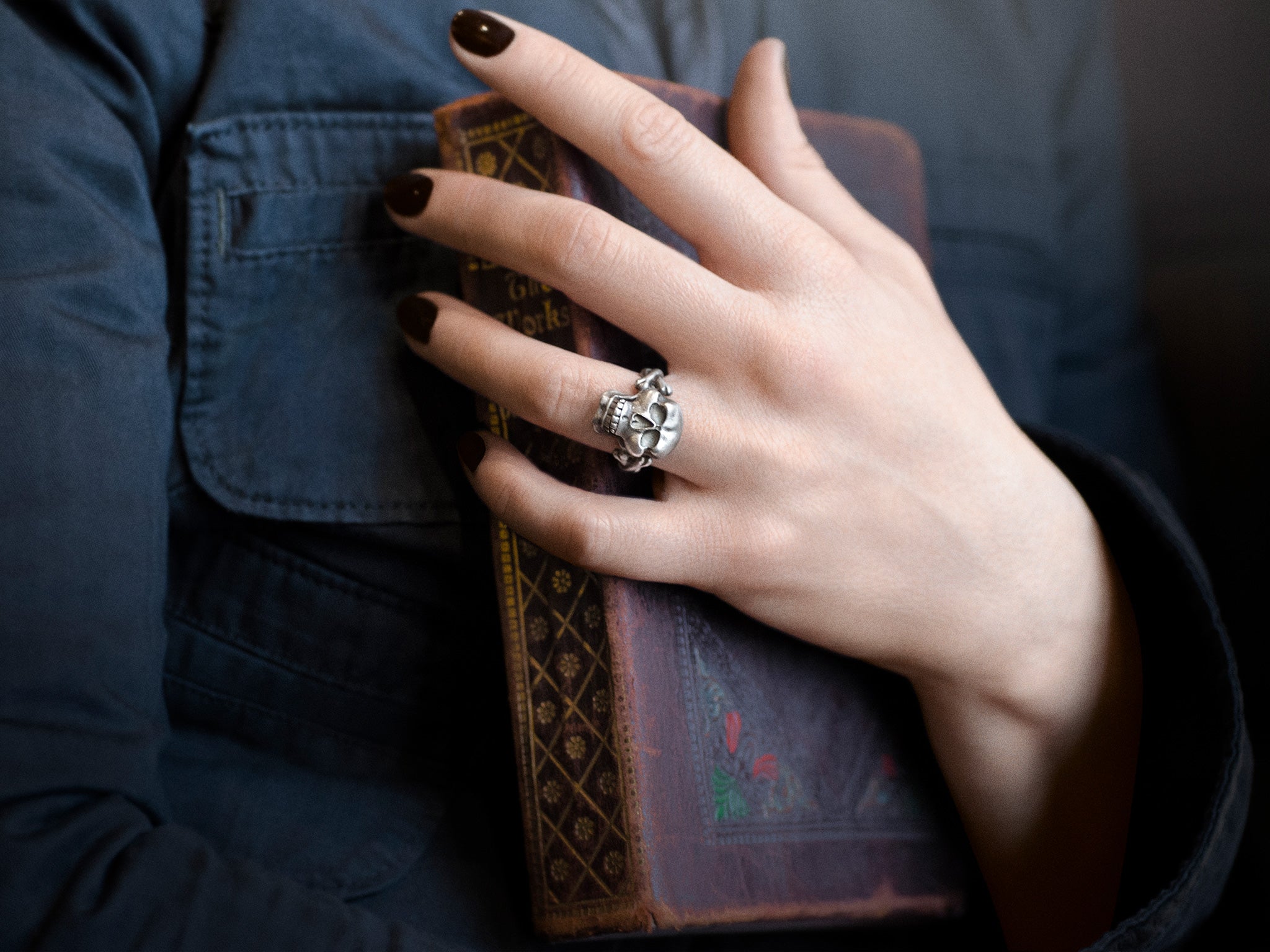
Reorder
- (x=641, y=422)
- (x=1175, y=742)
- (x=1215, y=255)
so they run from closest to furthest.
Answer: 1. (x=641, y=422)
2. (x=1175, y=742)
3. (x=1215, y=255)

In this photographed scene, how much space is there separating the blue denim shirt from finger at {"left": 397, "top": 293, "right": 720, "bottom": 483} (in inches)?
3.0

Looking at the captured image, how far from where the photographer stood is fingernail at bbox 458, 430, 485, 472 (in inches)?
22.3

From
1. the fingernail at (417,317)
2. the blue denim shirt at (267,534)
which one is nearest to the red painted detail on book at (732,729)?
the blue denim shirt at (267,534)

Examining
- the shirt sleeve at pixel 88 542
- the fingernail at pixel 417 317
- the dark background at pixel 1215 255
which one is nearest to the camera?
the shirt sleeve at pixel 88 542

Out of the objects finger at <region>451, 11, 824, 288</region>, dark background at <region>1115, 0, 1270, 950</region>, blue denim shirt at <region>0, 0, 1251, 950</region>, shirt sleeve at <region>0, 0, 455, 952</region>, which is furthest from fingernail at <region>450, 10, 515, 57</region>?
dark background at <region>1115, 0, 1270, 950</region>

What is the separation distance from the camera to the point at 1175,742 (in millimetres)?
627

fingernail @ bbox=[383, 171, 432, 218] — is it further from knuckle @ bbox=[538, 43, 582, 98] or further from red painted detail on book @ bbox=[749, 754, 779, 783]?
red painted detail on book @ bbox=[749, 754, 779, 783]

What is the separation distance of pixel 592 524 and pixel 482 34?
0.33 meters

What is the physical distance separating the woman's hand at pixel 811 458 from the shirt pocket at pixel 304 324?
65 mm

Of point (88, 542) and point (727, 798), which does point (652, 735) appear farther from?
point (88, 542)

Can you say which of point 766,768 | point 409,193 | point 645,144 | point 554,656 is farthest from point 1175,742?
point 409,193

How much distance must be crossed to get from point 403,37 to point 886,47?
21.4 inches

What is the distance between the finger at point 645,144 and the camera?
540 millimetres

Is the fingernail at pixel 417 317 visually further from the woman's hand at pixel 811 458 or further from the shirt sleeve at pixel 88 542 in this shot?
the shirt sleeve at pixel 88 542
